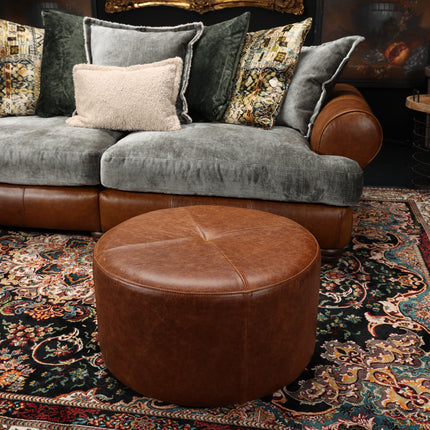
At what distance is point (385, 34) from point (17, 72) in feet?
10.9

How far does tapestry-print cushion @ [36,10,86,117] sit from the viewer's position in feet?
9.87

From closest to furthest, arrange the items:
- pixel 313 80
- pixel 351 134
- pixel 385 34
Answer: pixel 351 134, pixel 313 80, pixel 385 34

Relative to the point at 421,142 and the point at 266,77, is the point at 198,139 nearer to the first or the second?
the point at 266,77

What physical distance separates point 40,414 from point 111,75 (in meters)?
→ 1.84

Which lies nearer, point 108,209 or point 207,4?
point 108,209

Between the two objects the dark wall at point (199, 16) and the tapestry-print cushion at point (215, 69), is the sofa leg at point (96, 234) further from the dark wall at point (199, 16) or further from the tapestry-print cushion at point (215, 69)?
the dark wall at point (199, 16)

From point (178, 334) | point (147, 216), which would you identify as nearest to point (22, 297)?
point (147, 216)

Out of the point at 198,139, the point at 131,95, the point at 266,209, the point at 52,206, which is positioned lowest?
the point at 52,206

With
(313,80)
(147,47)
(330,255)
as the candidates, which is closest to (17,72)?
(147,47)

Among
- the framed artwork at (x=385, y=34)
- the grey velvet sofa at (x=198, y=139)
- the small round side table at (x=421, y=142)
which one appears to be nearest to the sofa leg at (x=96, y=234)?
the grey velvet sofa at (x=198, y=139)

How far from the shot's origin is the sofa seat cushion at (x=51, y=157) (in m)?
2.45

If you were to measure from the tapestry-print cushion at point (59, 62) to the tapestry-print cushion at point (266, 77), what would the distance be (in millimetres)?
979

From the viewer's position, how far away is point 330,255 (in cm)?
235

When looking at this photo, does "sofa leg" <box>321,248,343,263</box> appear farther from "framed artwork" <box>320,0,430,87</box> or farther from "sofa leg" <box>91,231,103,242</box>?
"framed artwork" <box>320,0,430,87</box>
